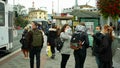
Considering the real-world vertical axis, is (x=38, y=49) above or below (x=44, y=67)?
above

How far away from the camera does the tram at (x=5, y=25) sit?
1706 cm

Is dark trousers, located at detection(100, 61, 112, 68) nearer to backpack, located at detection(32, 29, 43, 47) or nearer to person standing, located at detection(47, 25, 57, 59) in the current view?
backpack, located at detection(32, 29, 43, 47)

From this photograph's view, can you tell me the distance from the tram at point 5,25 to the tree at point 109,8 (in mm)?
10652

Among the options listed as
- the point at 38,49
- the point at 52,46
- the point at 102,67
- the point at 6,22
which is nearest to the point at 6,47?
the point at 6,22

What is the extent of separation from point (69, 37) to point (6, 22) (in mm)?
6715

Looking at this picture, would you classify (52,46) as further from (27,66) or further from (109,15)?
(109,15)

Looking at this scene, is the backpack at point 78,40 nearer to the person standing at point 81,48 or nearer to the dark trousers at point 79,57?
the person standing at point 81,48

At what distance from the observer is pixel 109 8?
2891 cm

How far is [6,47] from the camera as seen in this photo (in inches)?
725

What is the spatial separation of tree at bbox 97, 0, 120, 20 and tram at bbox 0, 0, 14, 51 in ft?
34.9

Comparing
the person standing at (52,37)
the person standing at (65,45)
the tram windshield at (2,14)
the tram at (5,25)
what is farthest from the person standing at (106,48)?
the tram windshield at (2,14)

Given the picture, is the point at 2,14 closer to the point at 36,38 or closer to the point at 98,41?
the point at 36,38

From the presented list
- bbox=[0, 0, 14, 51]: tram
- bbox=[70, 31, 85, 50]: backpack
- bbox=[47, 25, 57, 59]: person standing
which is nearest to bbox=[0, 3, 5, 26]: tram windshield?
bbox=[0, 0, 14, 51]: tram

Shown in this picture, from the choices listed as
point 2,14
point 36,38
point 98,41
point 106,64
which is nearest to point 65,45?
point 36,38
